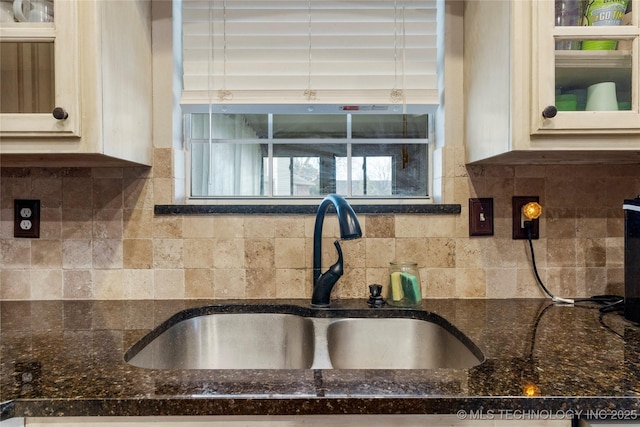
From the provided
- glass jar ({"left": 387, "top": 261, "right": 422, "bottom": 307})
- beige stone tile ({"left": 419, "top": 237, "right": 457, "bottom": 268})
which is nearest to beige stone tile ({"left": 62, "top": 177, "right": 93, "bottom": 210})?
glass jar ({"left": 387, "top": 261, "right": 422, "bottom": 307})

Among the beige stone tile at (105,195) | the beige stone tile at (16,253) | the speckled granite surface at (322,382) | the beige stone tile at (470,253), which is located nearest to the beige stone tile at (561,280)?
the beige stone tile at (470,253)

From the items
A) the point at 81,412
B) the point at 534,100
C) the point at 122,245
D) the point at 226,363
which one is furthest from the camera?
the point at 122,245

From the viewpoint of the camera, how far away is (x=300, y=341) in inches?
45.3

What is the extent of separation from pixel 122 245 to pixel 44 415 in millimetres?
713

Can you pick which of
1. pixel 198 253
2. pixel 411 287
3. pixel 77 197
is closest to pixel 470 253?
pixel 411 287

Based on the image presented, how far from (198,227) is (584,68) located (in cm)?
111

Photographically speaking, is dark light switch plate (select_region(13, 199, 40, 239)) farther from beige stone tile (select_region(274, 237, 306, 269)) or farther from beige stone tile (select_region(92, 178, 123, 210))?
beige stone tile (select_region(274, 237, 306, 269))

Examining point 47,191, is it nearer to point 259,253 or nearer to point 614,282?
point 259,253

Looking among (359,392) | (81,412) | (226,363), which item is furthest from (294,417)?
(226,363)

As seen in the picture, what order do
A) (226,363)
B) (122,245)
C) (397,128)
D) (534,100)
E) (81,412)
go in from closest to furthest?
(81,412) < (534,100) < (226,363) < (122,245) < (397,128)

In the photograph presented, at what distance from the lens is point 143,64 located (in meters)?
1.23

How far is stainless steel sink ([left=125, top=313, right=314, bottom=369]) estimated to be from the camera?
1.13 meters

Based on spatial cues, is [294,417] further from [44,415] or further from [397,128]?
[397,128]

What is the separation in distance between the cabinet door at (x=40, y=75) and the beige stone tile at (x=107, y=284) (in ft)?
1.63
